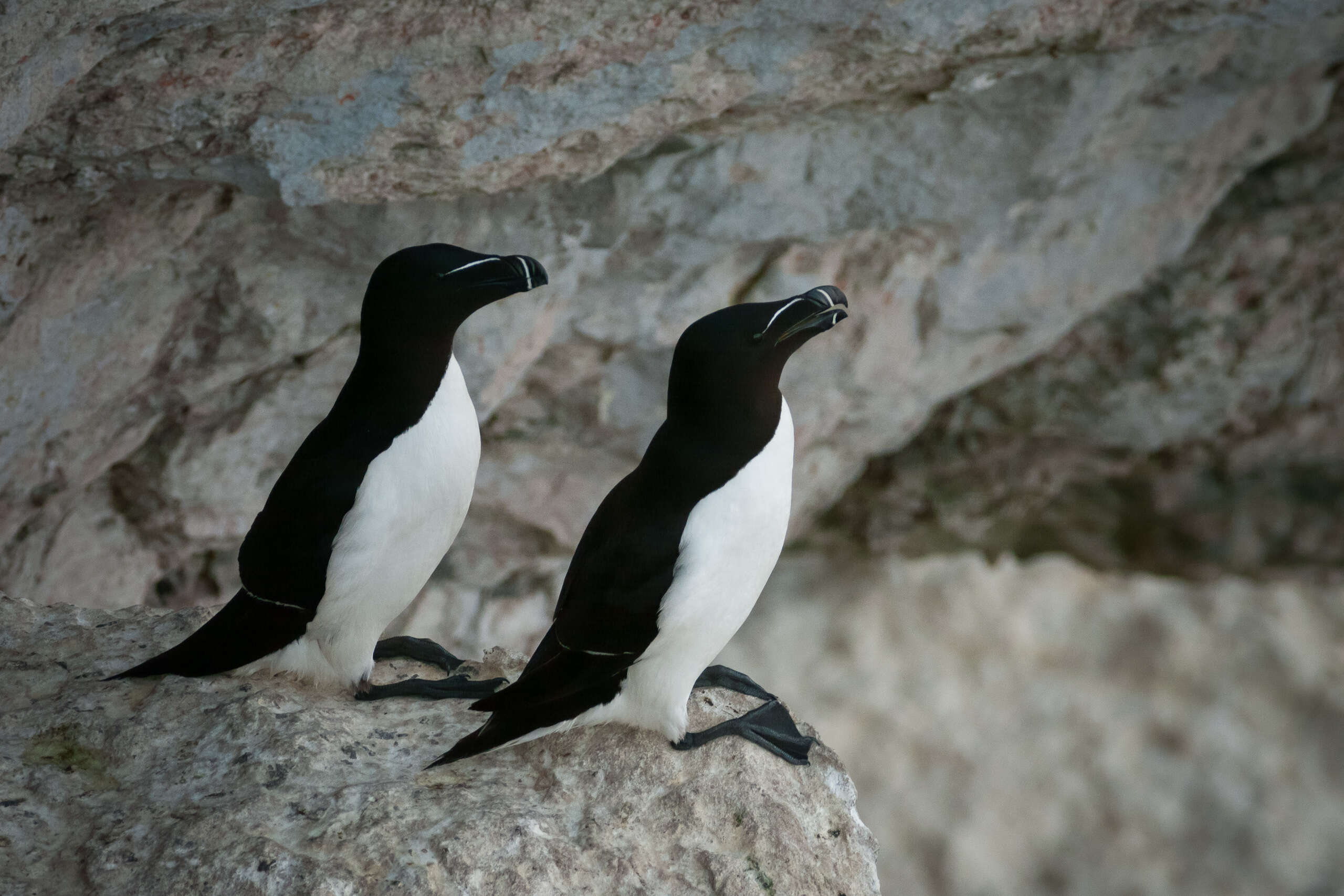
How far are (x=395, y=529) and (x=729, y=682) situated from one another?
68cm

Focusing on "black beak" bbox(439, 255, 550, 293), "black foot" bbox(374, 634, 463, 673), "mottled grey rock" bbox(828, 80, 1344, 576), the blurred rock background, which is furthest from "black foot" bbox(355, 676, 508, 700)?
"mottled grey rock" bbox(828, 80, 1344, 576)

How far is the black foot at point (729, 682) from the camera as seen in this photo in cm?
217

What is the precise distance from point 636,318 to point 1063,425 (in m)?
1.98

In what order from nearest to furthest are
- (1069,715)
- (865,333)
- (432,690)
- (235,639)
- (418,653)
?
(235,639)
(432,690)
(418,653)
(865,333)
(1069,715)

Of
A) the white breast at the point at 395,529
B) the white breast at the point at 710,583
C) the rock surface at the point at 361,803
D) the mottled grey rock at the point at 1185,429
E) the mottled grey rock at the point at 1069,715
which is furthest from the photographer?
the mottled grey rock at the point at 1069,715

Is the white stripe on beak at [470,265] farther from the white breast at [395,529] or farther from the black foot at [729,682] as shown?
the black foot at [729,682]

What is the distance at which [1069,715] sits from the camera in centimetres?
515

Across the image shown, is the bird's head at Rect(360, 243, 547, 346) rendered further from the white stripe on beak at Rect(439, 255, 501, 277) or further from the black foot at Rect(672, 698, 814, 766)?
the black foot at Rect(672, 698, 814, 766)

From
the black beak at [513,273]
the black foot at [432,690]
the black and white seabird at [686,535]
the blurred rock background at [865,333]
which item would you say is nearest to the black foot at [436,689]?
the black foot at [432,690]

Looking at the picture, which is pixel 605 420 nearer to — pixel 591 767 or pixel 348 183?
pixel 348 183

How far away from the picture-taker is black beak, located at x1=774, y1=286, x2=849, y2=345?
5.71ft

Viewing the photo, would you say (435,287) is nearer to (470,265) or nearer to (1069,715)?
(470,265)

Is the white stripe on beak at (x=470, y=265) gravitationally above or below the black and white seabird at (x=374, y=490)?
above

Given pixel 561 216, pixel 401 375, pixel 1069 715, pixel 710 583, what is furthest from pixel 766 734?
pixel 1069 715
